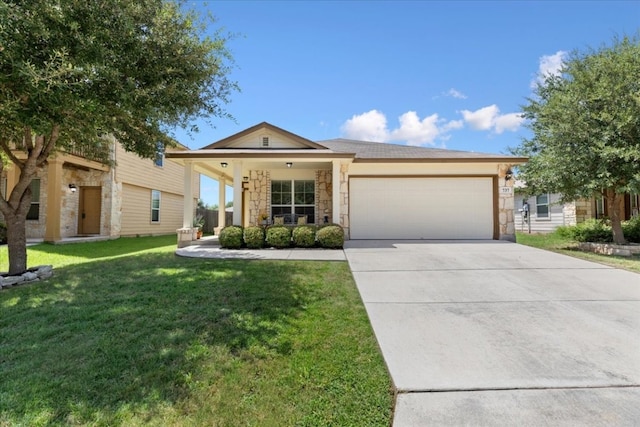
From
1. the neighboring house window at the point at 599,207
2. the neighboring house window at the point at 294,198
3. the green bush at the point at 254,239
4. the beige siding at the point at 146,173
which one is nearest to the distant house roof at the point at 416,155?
the neighboring house window at the point at 294,198

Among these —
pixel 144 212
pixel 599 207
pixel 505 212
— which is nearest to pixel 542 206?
pixel 599 207

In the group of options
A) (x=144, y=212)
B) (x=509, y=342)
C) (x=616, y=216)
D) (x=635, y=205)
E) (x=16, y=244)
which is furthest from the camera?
(x=144, y=212)

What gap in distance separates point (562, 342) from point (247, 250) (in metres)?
7.23

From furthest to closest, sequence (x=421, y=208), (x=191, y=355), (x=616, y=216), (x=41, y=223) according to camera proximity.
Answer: (x=41, y=223)
(x=421, y=208)
(x=616, y=216)
(x=191, y=355)

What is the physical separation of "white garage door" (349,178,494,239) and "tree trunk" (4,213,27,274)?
28.3 feet

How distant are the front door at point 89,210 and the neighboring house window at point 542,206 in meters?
Result: 21.3

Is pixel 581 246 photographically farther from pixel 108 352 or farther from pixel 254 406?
pixel 108 352

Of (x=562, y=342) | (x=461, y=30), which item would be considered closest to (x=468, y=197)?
(x=461, y=30)

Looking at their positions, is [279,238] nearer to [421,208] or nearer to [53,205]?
[421,208]

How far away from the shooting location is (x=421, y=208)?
36.7 feet

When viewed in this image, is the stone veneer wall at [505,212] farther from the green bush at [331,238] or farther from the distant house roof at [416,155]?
the green bush at [331,238]

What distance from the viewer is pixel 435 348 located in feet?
10.2

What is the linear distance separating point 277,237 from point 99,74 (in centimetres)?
551

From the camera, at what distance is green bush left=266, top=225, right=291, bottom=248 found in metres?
9.02
